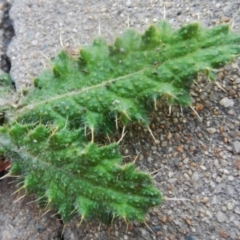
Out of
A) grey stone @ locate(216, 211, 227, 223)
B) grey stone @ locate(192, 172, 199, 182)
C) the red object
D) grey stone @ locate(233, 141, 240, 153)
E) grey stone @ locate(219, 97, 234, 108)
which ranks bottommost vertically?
grey stone @ locate(216, 211, 227, 223)

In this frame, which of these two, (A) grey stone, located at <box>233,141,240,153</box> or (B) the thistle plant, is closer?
(B) the thistle plant

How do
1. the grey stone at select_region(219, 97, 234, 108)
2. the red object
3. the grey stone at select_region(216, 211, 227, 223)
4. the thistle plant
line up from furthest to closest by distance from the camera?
the red object, the grey stone at select_region(219, 97, 234, 108), the grey stone at select_region(216, 211, 227, 223), the thistle plant

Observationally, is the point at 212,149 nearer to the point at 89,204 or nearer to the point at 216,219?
the point at 216,219

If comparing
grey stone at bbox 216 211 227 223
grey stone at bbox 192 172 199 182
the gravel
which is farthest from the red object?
grey stone at bbox 216 211 227 223

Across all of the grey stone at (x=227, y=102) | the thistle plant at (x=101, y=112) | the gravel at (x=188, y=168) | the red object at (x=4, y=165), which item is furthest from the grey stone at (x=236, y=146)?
the red object at (x=4, y=165)

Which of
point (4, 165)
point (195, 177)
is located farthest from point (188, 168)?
point (4, 165)

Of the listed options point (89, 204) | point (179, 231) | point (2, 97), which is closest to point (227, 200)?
point (179, 231)

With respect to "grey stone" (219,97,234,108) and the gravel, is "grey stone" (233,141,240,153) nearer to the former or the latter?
the gravel

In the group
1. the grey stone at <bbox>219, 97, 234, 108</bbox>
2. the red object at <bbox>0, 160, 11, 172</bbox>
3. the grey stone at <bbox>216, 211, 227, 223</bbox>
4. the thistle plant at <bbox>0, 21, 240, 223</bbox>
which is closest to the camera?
the thistle plant at <bbox>0, 21, 240, 223</bbox>

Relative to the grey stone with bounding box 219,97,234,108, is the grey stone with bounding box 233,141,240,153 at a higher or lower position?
lower
